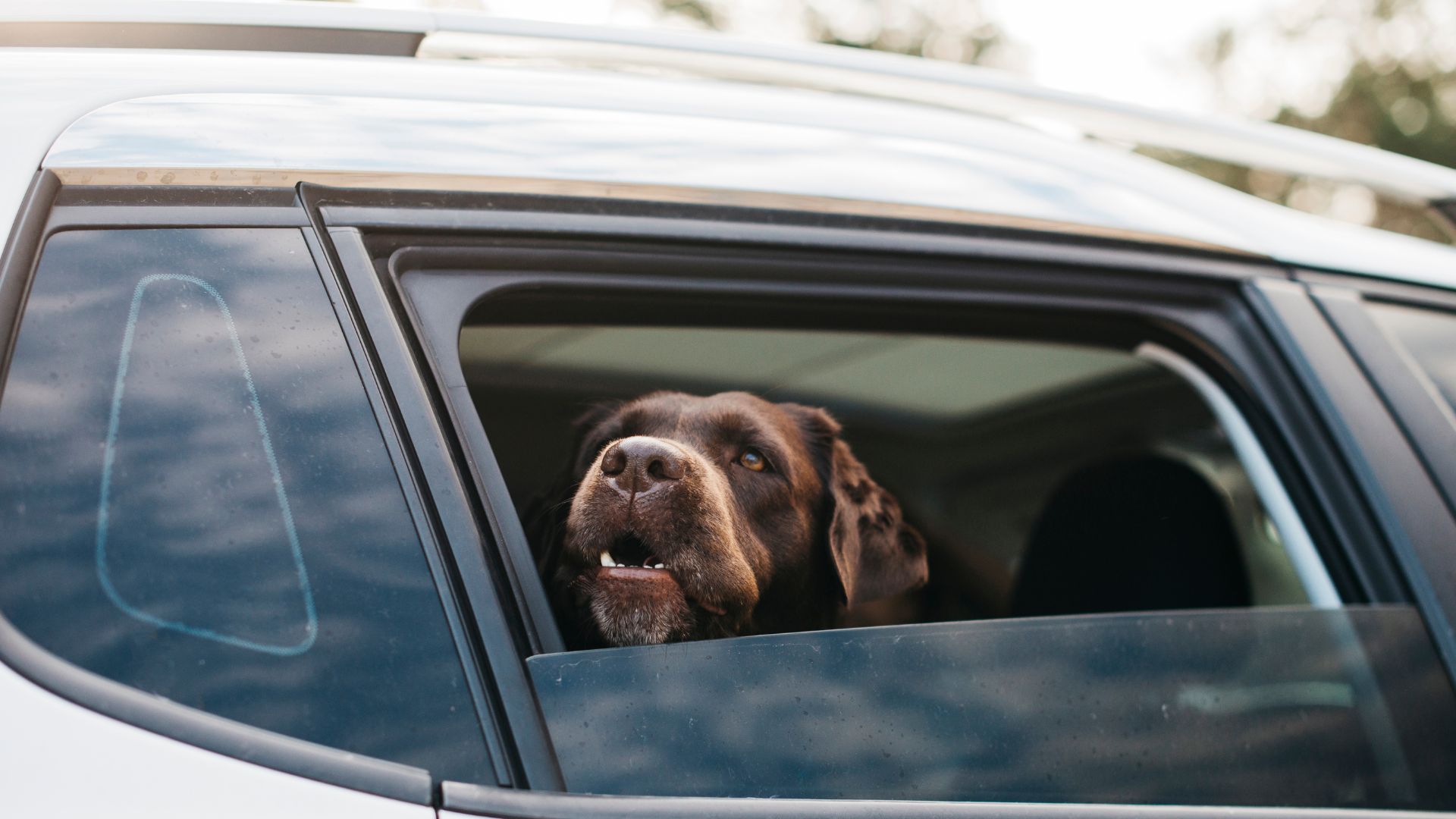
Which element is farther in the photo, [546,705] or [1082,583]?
[1082,583]

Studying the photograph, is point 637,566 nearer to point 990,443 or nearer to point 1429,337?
point 1429,337

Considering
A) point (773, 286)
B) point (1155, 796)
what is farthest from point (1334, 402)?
point (773, 286)

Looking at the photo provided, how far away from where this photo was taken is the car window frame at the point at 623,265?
1.26 metres

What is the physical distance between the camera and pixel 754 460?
2396 millimetres

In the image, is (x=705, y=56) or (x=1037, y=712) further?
(x=705, y=56)

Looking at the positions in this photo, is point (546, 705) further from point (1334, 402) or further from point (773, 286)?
point (1334, 402)

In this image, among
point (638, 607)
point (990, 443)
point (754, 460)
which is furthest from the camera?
point (990, 443)

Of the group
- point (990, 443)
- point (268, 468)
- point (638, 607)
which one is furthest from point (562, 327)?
point (990, 443)

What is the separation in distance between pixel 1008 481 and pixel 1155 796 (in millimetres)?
3477

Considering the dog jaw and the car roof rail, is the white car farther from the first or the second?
the dog jaw

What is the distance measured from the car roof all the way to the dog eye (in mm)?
814

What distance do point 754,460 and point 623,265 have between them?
3.18 ft

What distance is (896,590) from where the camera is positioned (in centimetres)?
241

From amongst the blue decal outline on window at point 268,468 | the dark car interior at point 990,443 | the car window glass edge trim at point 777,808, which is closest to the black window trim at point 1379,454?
the dark car interior at point 990,443
